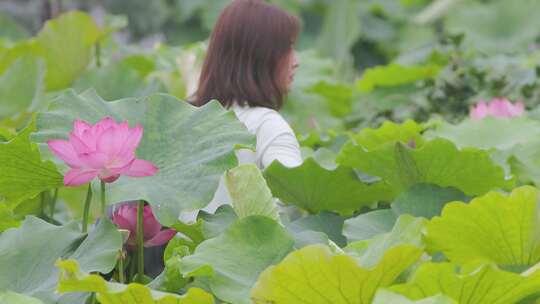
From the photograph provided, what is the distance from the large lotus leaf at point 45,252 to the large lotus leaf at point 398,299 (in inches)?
16.8

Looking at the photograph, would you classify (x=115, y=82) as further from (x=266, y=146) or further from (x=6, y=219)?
(x=6, y=219)

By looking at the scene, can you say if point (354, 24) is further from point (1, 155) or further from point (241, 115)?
point (1, 155)

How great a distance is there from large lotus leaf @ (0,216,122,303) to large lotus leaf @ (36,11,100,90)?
2.07m

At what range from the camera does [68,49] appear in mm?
3738

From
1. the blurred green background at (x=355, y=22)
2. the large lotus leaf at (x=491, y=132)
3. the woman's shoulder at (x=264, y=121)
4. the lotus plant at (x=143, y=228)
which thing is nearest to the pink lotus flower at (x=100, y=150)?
the lotus plant at (x=143, y=228)

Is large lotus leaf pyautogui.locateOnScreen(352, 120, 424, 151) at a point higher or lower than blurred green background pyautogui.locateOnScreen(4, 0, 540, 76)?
higher

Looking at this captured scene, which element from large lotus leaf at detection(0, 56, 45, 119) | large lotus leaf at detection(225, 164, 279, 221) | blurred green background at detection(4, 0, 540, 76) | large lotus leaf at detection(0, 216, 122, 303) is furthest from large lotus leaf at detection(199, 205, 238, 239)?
blurred green background at detection(4, 0, 540, 76)

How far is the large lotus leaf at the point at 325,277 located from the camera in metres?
1.36

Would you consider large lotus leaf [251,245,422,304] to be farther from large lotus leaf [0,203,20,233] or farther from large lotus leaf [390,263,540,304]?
large lotus leaf [0,203,20,233]

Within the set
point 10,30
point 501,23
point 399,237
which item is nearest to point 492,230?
point 399,237

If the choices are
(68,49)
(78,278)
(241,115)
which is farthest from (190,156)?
(68,49)

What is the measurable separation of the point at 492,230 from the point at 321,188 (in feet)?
1.89

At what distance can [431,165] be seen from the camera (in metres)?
2.02

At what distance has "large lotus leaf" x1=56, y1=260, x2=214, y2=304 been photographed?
1.39 metres
